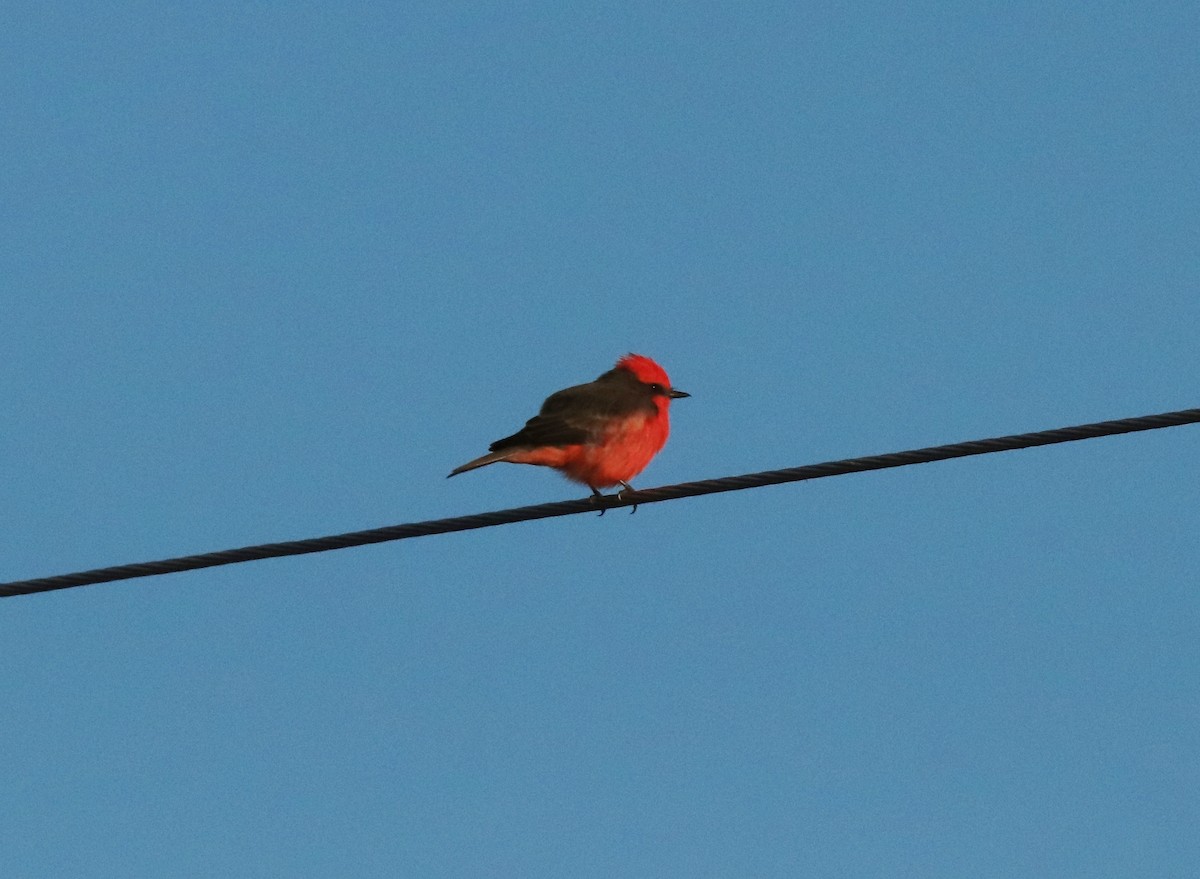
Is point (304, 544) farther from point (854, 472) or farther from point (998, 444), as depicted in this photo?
point (998, 444)

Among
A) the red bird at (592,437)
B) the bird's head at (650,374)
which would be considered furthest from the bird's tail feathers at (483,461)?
the bird's head at (650,374)

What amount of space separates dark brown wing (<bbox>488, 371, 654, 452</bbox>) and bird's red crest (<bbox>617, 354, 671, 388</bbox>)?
0.22 metres

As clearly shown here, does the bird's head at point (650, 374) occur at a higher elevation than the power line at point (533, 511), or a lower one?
higher

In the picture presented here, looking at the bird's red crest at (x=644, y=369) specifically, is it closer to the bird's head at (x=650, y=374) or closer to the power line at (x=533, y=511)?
the bird's head at (x=650, y=374)

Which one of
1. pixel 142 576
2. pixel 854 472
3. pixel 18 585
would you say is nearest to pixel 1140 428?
pixel 854 472

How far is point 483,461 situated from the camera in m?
10.4

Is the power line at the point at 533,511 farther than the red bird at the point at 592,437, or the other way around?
the red bird at the point at 592,437

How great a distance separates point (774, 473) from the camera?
7691 millimetres

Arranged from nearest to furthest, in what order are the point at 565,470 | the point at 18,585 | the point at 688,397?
the point at 18,585
the point at 565,470
the point at 688,397

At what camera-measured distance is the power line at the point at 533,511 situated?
7313mm

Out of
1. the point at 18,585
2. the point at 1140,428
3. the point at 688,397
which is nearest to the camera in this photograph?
the point at 1140,428

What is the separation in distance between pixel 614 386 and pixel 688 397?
0.76 meters

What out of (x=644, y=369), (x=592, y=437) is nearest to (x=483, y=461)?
(x=592, y=437)

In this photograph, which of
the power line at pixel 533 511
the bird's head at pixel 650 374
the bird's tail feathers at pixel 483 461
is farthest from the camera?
the bird's head at pixel 650 374
